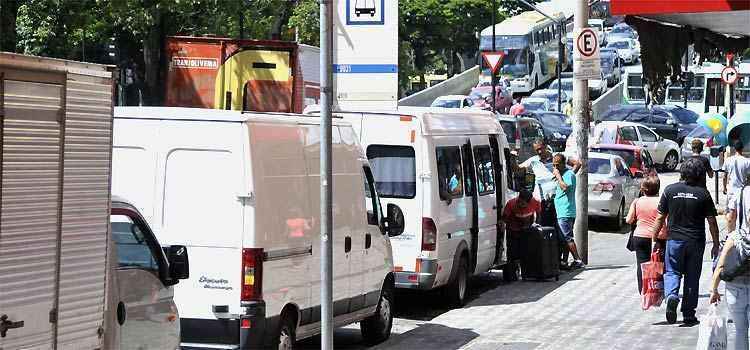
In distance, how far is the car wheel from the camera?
40375 millimetres

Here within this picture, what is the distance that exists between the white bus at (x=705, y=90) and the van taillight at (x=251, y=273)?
4151 cm

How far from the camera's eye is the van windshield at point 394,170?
1523 cm

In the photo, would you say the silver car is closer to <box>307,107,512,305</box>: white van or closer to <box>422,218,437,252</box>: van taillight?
<box>307,107,512,305</box>: white van

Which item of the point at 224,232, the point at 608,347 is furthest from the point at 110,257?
the point at 608,347

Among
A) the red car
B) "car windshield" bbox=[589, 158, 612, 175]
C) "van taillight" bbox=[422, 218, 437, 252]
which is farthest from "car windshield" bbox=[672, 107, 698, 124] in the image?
"van taillight" bbox=[422, 218, 437, 252]

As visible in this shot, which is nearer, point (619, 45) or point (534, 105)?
point (534, 105)

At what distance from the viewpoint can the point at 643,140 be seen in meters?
39.7

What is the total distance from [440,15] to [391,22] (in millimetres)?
83097

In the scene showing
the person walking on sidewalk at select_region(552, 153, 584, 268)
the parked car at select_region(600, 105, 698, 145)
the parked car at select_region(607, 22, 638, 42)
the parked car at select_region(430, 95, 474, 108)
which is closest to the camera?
the person walking on sidewalk at select_region(552, 153, 584, 268)

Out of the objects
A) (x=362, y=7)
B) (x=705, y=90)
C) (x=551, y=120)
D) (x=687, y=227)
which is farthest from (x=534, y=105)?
(x=362, y=7)

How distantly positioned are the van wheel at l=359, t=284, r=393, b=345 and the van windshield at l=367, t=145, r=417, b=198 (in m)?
1.62

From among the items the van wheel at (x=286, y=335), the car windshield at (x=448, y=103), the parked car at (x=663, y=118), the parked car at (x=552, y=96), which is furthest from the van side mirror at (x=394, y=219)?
the parked car at (x=552, y=96)

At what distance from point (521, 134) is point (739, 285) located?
2342 centimetres

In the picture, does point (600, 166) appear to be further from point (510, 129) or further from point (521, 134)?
point (521, 134)
